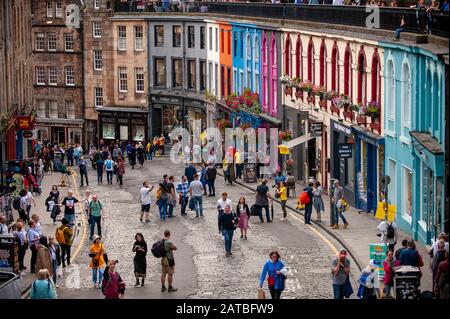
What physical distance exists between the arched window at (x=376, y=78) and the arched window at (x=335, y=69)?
580 cm

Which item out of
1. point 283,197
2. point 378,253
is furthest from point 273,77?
point 378,253

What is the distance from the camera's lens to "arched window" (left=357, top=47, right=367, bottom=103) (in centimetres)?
5372

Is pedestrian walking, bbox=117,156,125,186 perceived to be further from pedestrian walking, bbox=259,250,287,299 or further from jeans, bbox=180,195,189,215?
pedestrian walking, bbox=259,250,287,299

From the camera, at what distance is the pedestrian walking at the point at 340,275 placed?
33719mm

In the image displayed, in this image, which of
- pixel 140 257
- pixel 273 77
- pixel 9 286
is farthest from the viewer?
pixel 273 77

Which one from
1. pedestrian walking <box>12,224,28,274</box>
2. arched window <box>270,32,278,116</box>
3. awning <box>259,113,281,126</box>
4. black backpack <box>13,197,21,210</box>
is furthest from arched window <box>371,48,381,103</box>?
arched window <box>270,32,278,116</box>

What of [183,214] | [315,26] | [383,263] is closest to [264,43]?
[315,26]

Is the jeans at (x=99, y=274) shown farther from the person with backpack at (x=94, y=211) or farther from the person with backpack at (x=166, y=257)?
the person with backpack at (x=94, y=211)

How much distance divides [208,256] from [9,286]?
12001 millimetres

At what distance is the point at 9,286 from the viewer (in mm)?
31344

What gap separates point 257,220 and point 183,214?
303cm

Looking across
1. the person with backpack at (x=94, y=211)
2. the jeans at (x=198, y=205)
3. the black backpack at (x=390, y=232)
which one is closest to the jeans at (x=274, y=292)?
the black backpack at (x=390, y=232)

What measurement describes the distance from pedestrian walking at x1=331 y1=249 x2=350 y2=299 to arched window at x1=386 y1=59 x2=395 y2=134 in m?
15.5

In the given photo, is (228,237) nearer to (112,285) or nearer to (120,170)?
(112,285)
